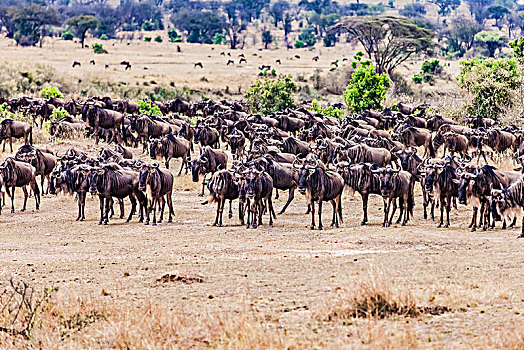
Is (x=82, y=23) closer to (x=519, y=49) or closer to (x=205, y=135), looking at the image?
(x=519, y=49)

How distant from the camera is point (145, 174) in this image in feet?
68.1

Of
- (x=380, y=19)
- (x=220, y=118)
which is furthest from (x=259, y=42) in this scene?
(x=220, y=118)

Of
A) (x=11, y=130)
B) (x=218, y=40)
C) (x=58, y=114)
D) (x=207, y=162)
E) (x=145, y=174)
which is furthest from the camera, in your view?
(x=218, y=40)

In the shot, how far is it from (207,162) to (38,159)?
5343 mm

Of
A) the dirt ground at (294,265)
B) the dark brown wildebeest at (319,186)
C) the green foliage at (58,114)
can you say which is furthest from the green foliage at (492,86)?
the dark brown wildebeest at (319,186)

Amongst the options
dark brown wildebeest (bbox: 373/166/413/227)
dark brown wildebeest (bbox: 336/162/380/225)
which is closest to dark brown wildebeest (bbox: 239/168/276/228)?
dark brown wildebeest (bbox: 336/162/380/225)

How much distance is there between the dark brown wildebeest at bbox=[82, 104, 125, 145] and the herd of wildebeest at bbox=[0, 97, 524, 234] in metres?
0.05

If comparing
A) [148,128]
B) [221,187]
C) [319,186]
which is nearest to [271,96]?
[148,128]

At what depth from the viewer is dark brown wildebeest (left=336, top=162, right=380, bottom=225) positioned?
20312 millimetres

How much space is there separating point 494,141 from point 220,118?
1310cm

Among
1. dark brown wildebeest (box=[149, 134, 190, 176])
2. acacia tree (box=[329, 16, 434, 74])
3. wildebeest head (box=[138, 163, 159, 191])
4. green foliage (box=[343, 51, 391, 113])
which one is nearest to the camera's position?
wildebeest head (box=[138, 163, 159, 191])

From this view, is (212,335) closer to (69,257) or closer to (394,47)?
(69,257)

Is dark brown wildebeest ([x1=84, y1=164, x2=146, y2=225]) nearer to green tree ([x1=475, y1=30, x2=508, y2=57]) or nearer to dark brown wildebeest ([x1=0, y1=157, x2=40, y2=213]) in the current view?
dark brown wildebeest ([x1=0, y1=157, x2=40, y2=213])

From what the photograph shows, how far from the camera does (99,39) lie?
4781 inches
